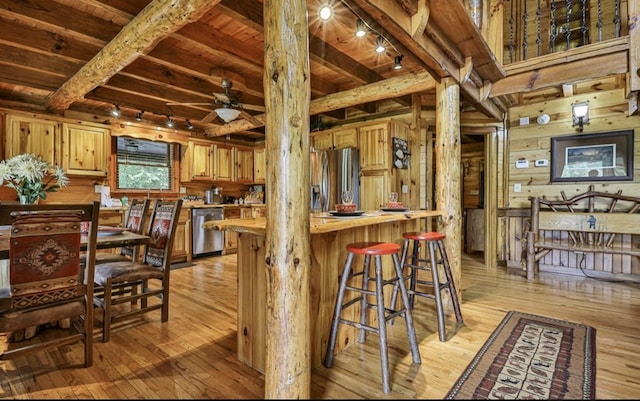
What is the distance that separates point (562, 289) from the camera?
3.48 metres

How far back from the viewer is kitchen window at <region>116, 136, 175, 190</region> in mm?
5125

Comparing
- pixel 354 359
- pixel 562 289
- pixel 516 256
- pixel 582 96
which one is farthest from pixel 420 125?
pixel 354 359

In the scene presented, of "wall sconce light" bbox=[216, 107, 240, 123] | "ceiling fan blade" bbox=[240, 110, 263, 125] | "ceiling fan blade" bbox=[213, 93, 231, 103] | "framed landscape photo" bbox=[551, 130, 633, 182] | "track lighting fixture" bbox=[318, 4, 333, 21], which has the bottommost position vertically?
"framed landscape photo" bbox=[551, 130, 633, 182]

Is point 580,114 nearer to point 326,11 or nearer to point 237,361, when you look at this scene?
point 326,11

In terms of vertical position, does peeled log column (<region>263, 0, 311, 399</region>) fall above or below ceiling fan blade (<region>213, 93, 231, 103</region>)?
below

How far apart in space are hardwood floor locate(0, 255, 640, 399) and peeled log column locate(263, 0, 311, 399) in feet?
1.25

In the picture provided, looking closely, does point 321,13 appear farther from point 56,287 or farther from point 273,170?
point 56,287

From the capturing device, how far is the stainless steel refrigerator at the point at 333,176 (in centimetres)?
478

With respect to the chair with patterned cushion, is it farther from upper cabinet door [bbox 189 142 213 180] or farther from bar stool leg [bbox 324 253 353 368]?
upper cabinet door [bbox 189 142 213 180]

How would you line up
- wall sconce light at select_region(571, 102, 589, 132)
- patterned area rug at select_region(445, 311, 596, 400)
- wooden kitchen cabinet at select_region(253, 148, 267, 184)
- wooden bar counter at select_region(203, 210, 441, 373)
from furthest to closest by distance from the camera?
wooden kitchen cabinet at select_region(253, 148, 267, 184)
wall sconce light at select_region(571, 102, 589, 132)
wooden bar counter at select_region(203, 210, 441, 373)
patterned area rug at select_region(445, 311, 596, 400)

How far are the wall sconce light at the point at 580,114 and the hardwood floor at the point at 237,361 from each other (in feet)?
7.11

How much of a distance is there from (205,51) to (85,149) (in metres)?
2.69

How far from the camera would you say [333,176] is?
4.95 m

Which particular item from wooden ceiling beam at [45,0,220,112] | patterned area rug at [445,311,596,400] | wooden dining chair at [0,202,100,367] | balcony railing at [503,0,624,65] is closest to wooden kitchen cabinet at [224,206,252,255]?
wooden ceiling beam at [45,0,220,112]
